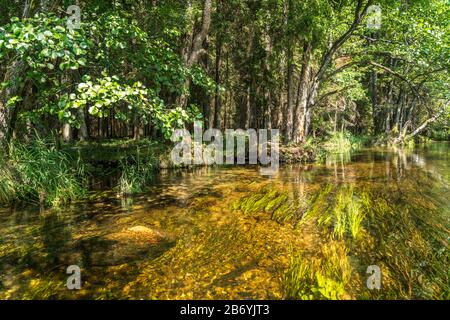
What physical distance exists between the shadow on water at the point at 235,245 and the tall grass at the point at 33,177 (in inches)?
20.1

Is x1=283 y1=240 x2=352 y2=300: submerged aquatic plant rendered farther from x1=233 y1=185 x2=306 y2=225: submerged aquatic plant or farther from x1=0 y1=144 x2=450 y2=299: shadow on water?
x1=233 y1=185 x2=306 y2=225: submerged aquatic plant

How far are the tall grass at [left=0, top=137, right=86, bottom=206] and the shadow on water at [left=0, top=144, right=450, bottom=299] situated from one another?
51 cm

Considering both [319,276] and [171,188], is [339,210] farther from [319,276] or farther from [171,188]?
[171,188]

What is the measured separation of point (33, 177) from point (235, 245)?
4.85 meters

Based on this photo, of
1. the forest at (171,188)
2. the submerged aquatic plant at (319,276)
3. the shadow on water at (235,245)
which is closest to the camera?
the submerged aquatic plant at (319,276)

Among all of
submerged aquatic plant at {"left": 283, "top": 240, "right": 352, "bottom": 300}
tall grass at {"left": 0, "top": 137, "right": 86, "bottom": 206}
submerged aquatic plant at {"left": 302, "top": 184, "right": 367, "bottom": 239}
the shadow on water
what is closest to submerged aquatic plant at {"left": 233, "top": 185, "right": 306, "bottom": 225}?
the shadow on water

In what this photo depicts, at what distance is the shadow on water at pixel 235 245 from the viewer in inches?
138

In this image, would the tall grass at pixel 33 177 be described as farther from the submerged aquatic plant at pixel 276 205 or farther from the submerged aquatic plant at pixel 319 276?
the submerged aquatic plant at pixel 319 276

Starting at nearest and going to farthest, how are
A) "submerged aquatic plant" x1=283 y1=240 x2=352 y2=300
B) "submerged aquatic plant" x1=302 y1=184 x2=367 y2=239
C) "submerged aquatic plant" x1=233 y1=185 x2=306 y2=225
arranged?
"submerged aquatic plant" x1=283 y1=240 x2=352 y2=300, "submerged aquatic plant" x1=302 y1=184 x2=367 y2=239, "submerged aquatic plant" x1=233 y1=185 x2=306 y2=225

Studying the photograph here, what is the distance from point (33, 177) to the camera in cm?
689

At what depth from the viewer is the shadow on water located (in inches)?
138

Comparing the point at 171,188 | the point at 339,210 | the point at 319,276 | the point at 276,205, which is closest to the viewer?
the point at 319,276

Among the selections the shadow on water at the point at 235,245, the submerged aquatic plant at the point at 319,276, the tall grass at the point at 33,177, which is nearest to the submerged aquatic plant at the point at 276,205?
the shadow on water at the point at 235,245

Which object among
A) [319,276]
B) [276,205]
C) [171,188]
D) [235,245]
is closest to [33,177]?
[171,188]
